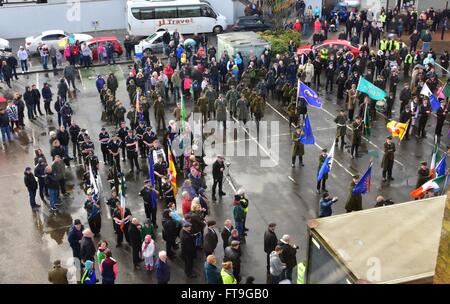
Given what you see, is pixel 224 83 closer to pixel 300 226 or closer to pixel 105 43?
pixel 105 43

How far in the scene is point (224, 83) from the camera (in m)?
26.8

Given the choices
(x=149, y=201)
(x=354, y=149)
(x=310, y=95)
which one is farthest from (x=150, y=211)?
(x=354, y=149)

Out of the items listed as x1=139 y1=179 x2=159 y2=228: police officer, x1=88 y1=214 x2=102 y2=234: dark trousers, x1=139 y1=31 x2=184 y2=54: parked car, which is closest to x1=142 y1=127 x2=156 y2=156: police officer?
x1=139 y1=179 x2=159 y2=228: police officer

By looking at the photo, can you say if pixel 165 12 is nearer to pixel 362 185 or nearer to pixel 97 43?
pixel 97 43

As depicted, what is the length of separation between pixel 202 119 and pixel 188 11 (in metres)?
14.0

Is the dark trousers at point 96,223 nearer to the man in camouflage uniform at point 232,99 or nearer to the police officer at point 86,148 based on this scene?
the police officer at point 86,148

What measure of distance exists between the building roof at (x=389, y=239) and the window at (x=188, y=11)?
89.5ft

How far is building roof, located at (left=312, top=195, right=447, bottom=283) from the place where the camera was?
7648 mm

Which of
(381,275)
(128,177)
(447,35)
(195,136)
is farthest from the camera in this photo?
(447,35)

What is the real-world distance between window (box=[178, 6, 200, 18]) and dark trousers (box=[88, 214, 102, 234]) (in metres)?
21.7

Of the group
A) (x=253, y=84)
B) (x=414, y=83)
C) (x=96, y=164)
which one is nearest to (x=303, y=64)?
(x=253, y=84)

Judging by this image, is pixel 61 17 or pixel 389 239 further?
pixel 61 17

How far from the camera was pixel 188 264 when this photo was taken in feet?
44.4

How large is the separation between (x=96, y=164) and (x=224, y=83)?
1062 centimetres
